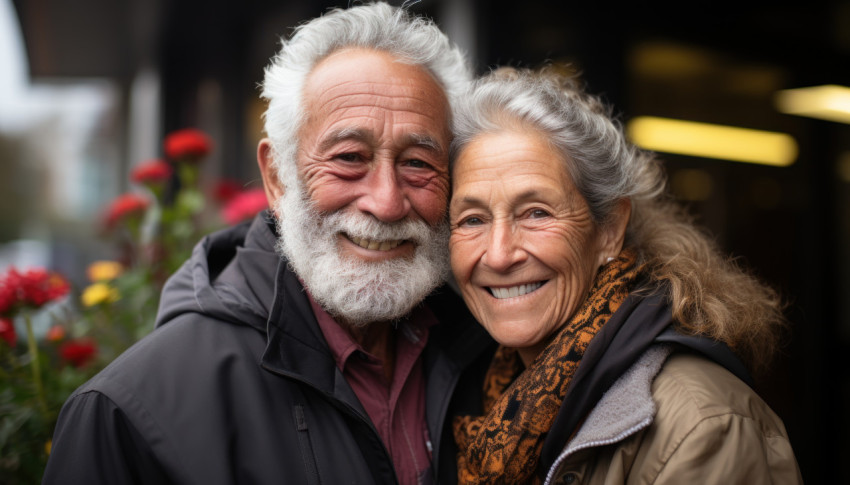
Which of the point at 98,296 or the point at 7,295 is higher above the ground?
the point at 7,295

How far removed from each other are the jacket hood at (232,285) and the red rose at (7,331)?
76 cm

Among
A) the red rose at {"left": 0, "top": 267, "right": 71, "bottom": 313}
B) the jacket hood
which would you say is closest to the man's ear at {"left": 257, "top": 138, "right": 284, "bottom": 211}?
the jacket hood

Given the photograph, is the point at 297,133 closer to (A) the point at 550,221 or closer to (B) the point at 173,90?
(A) the point at 550,221

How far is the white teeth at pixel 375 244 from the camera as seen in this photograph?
6.45ft

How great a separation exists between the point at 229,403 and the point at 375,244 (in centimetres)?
60

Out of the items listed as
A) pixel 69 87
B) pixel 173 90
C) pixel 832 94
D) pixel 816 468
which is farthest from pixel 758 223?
pixel 69 87

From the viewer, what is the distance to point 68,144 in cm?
862

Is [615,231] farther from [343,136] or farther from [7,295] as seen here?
[7,295]

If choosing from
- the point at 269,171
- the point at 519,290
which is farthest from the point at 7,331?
the point at 519,290

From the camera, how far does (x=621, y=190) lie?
6.58 feet

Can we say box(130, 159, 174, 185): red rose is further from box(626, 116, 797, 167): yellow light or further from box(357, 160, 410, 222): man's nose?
box(626, 116, 797, 167): yellow light

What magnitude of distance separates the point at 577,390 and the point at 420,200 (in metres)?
0.70

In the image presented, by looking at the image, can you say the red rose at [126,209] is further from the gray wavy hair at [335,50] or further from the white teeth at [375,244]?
the white teeth at [375,244]

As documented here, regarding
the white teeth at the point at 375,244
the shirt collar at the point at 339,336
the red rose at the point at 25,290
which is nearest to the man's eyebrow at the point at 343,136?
the white teeth at the point at 375,244
